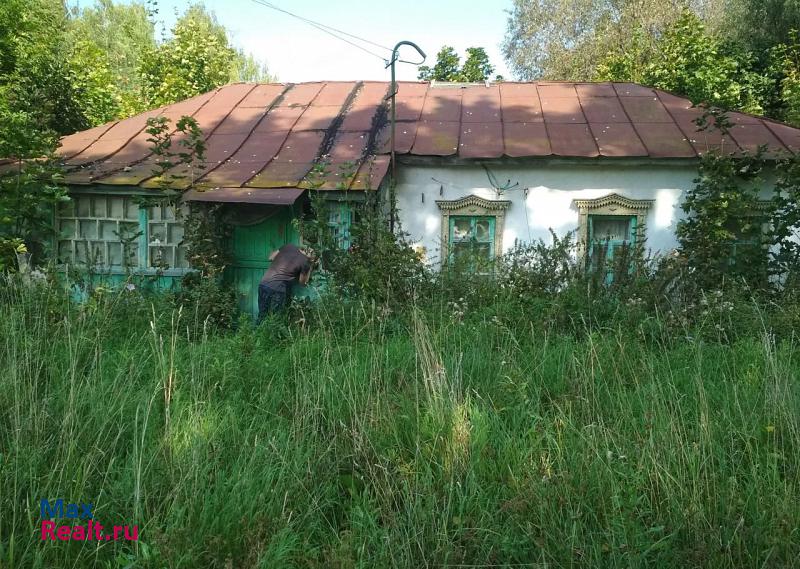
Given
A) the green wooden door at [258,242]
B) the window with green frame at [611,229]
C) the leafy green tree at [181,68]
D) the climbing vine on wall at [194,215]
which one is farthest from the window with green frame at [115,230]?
the leafy green tree at [181,68]

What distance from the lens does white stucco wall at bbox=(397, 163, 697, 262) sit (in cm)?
921

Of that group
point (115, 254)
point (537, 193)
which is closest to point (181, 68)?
point (115, 254)

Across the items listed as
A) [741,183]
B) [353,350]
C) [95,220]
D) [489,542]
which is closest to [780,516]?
[489,542]

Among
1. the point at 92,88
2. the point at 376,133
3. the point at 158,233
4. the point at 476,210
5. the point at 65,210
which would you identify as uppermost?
the point at 92,88

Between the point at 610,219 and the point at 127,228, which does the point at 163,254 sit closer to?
the point at 127,228

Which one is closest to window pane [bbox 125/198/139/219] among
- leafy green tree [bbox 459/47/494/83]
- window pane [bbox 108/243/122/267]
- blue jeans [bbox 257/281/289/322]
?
window pane [bbox 108/243/122/267]

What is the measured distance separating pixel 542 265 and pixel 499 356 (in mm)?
3330

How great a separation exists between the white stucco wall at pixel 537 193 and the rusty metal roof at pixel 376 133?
379 millimetres

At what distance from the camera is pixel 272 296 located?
279 inches

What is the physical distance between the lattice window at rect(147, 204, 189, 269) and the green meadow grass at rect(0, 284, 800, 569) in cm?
487

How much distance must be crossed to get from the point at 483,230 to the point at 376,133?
Result: 2429 millimetres

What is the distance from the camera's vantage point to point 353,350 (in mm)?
4648

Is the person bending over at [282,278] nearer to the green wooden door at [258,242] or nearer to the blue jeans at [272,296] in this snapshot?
the blue jeans at [272,296]

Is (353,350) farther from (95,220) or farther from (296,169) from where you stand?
(95,220)
